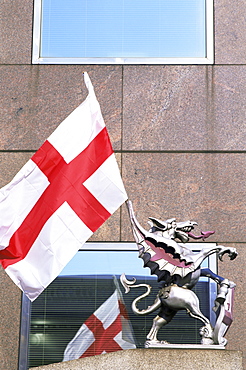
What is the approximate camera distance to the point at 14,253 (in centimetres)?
667

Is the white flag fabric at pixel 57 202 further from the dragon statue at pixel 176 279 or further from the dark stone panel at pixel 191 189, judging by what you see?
the dark stone panel at pixel 191 189

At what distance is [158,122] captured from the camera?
8812 millimetres

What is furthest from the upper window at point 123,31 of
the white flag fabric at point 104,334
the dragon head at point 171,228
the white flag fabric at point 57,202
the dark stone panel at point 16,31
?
the white flag fabric at point 104,334

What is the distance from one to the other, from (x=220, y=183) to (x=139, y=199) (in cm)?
95

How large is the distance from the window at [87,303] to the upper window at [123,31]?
235 cm

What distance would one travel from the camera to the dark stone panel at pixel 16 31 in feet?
29.8

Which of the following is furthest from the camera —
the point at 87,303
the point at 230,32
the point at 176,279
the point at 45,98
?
the point at 230,32

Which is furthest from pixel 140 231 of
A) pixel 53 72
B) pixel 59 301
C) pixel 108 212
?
pixel 53 72

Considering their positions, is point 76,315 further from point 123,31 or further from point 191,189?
point 123,31

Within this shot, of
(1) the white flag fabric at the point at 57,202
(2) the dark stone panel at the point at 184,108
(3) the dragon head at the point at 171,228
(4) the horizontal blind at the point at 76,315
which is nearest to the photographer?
(1) the white flag fabric at the point at 57,202

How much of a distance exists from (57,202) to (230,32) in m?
3.60

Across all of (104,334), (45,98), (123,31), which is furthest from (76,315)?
(123,31)

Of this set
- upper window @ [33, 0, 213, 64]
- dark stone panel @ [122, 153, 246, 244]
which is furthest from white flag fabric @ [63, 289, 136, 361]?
upper window @ [33, 0, 213, 64]

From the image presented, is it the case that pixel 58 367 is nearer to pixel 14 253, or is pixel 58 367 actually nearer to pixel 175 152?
pixel 14 253
